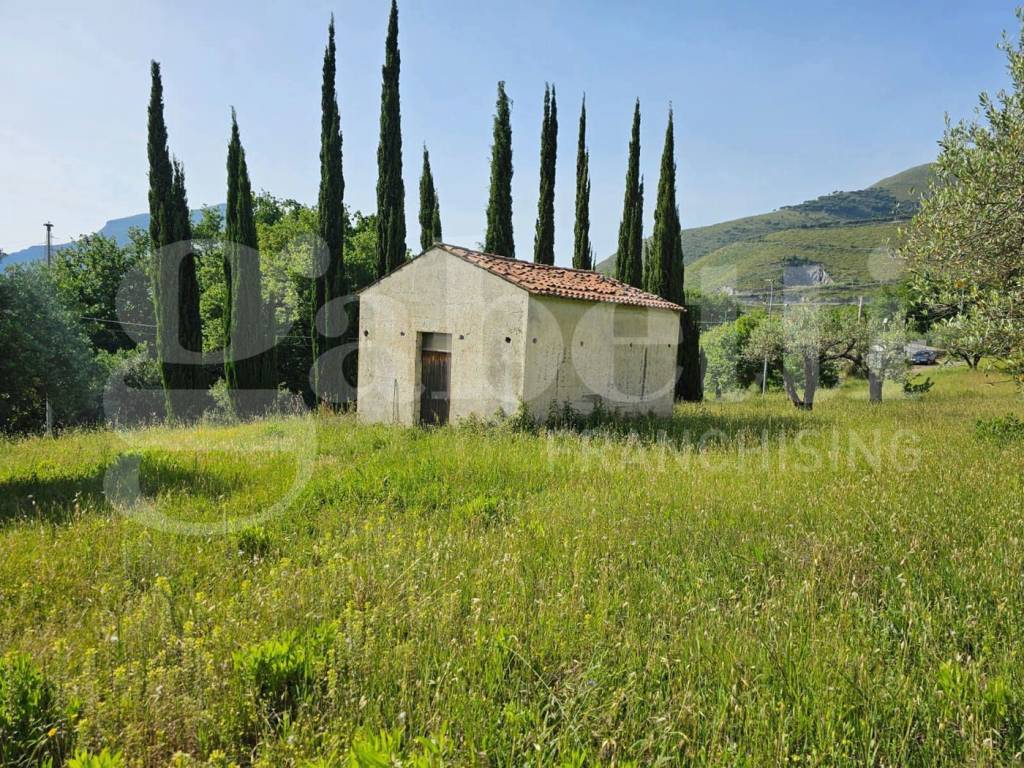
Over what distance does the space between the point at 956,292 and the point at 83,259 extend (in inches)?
1709

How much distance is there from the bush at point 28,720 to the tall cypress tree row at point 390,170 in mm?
23063

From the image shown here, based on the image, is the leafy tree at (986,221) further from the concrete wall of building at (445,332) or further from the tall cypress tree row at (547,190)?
the tall cypress tree row at (547,190)

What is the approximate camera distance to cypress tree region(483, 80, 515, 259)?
2495cm

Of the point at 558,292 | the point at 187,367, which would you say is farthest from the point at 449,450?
the point at 187,367

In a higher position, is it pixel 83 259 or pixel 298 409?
pixel 83 259

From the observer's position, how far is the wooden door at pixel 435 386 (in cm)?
1456

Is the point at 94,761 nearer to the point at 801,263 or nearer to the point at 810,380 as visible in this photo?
the point at 810,380

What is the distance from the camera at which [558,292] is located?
44.3 ft

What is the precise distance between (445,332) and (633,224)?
49.4 feet

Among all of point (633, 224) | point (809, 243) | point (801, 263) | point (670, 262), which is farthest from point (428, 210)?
point (809, 243)

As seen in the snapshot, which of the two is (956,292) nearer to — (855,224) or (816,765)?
Result: (816,765)

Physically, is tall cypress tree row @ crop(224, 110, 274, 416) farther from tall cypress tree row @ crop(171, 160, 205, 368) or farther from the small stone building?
the small stone building

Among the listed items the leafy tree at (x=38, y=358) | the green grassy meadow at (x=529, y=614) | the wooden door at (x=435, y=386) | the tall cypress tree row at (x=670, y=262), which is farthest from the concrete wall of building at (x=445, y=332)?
the tall cypress tree row at (x=670, y=262)

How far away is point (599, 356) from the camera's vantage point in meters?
15.1
